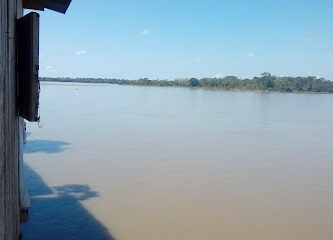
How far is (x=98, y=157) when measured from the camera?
11570mm

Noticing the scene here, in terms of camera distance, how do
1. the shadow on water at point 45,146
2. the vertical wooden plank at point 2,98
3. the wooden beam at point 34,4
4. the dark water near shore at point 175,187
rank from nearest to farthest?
1. the vertical wooden plank at point 2,98
2. the wooden beam at point 34,4
3. the dark water near shore at point 175,187
4. the shadow on water at point 45,146

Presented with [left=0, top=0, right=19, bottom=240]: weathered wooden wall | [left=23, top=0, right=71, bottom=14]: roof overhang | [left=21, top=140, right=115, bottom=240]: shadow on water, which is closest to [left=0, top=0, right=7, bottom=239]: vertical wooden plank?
[left=0, top=0, right=19, bottom=240]: weathered wooden wall

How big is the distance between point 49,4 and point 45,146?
9.54 meters

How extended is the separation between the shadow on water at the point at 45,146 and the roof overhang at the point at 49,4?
8.06 m

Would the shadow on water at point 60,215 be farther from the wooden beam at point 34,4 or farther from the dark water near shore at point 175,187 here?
the wooden beam at point 34,4

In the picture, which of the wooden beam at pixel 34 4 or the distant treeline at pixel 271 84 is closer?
the wooden beam at pixel 34 4

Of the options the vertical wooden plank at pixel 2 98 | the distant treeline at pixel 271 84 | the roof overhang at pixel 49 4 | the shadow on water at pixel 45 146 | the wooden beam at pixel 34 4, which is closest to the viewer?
the vertical wooden plank at pixel 2 98

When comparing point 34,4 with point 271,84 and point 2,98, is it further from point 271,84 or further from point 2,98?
point 271,84

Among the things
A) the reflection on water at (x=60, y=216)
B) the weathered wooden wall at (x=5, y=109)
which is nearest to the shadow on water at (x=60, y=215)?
the reflection on water at (x=60, y=216)

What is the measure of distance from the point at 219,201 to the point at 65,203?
3.41 metres

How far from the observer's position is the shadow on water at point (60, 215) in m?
5.81

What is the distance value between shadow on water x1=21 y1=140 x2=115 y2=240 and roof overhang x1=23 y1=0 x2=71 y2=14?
3532 millimetres

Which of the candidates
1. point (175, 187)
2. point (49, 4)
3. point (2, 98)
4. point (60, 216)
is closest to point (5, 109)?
point (2, 98)

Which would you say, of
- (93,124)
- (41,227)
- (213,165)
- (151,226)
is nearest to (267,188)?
(213,165)
